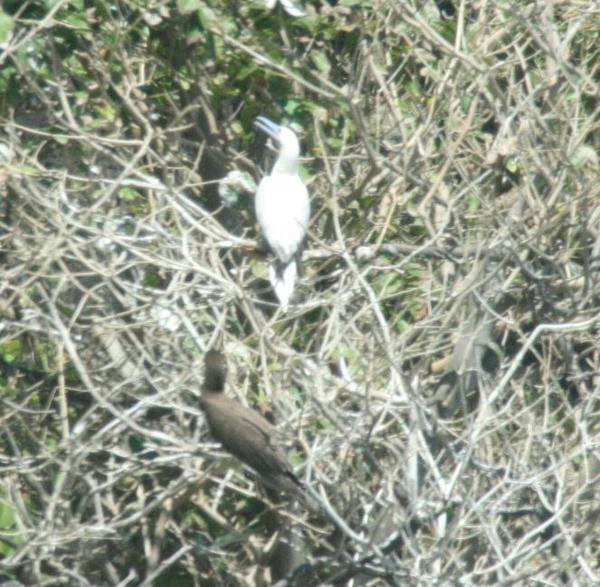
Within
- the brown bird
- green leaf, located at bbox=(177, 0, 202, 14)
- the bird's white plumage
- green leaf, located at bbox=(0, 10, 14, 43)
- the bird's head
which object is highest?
green leaf, located at bbox=(0, 10, 14, 43)

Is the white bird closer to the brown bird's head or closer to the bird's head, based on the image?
the bird's head

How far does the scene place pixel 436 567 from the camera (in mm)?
5344

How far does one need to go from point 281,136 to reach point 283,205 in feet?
1.10

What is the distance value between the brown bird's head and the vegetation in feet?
0.50

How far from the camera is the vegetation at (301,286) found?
18.7 feet

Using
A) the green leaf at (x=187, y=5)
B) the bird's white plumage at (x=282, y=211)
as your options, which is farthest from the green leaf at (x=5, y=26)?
the bird's white plumage at (x=282, y=211)

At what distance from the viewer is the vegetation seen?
571 cm

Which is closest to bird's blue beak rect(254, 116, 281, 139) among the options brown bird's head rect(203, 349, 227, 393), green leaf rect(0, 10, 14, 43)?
green leaf rect(0, 10, 14, 43)

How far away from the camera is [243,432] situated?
580 cm

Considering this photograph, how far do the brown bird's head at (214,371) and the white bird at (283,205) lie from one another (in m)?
0.86

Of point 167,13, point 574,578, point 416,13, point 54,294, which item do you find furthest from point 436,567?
point 167,13

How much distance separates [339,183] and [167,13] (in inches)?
43.1

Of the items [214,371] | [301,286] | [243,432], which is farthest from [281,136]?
[243,432]

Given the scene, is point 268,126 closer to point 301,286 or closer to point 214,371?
point 301,286
